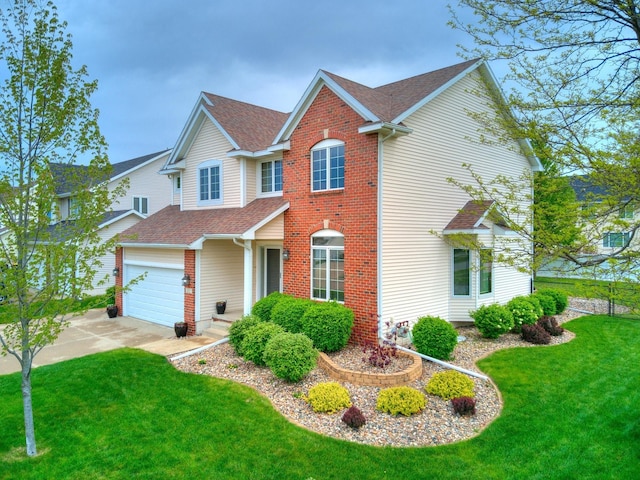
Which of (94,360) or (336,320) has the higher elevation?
(336,320)

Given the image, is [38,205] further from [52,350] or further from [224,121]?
[224,121]

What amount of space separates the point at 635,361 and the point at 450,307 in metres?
5.06

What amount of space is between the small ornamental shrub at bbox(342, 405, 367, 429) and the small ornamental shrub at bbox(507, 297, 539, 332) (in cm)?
818

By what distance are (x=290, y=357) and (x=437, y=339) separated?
4.05 metres

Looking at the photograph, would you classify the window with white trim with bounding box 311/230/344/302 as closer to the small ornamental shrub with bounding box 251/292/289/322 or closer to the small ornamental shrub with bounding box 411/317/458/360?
the small ornamental shrub with bounding box 251/292/289/322

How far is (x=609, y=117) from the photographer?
17.3 ft

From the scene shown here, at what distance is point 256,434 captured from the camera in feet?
22.2

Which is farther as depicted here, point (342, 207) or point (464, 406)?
point (342, 207)

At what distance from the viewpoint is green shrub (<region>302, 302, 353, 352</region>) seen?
409 inches

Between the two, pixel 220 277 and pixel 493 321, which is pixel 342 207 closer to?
pixel 220 277

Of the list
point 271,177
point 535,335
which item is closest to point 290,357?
point 271,177

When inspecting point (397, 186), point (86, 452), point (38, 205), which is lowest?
point (86, 452)

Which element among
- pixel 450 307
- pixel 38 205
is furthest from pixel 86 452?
pixel 450 307

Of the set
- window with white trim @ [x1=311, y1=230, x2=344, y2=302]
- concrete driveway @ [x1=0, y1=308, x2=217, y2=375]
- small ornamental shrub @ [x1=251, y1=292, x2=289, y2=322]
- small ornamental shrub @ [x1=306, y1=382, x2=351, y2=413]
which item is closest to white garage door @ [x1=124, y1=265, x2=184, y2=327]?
concrete driveway @ [x1=0, y1=308, x2=217, y2=375]
